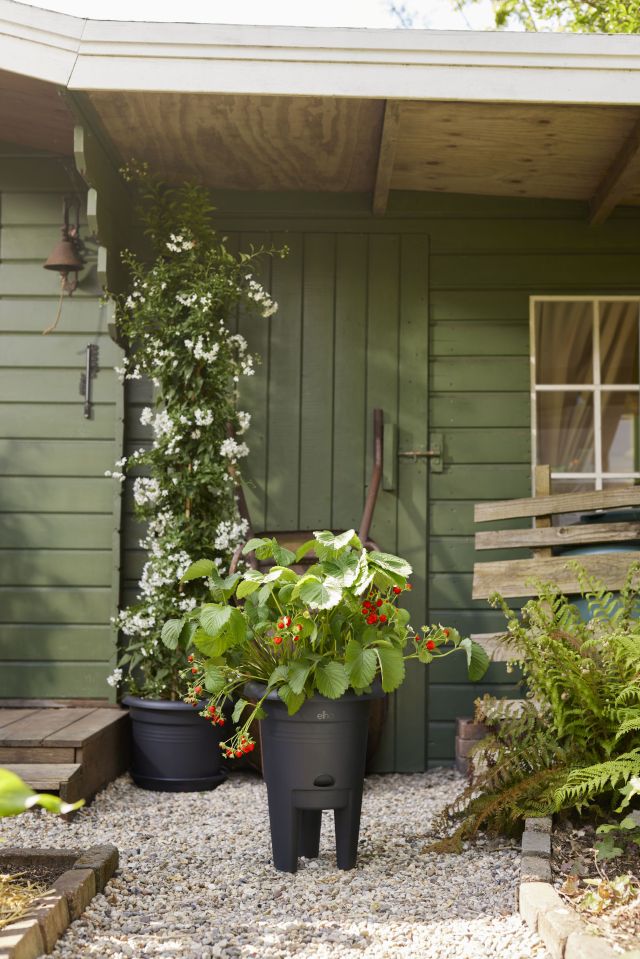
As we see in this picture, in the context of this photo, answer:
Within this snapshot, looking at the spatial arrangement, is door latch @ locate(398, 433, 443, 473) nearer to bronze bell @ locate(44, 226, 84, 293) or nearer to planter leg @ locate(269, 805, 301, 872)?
bronze bell @ locate(44, 226, 84, 293)

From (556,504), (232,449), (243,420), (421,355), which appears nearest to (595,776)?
(556,504)

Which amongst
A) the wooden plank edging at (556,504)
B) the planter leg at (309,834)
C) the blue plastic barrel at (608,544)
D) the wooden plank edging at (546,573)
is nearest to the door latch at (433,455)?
the wooden plank edging at (556,504)

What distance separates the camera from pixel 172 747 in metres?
3.61

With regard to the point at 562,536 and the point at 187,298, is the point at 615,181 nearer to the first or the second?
the point at 562,536

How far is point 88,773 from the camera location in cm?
331

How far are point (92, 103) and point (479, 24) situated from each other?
876 cm

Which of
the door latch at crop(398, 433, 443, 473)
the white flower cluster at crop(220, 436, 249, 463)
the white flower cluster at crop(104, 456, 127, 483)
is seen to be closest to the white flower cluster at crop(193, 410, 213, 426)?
the white flower cluster at crop(220, 436, 249, 463)

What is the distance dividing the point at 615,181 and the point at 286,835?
9.09 ft

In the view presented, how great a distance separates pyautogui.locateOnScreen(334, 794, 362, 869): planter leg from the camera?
2480 mm

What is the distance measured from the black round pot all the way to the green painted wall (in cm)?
42

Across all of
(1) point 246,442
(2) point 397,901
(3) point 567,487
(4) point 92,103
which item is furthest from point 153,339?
(2) point 397,901

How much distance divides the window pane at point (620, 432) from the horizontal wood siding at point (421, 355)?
36 centimetres

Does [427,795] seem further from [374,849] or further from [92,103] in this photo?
[92,103]

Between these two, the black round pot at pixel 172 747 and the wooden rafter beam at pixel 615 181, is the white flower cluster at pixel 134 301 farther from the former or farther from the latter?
the wooden rafter beam at pixel 615 181
